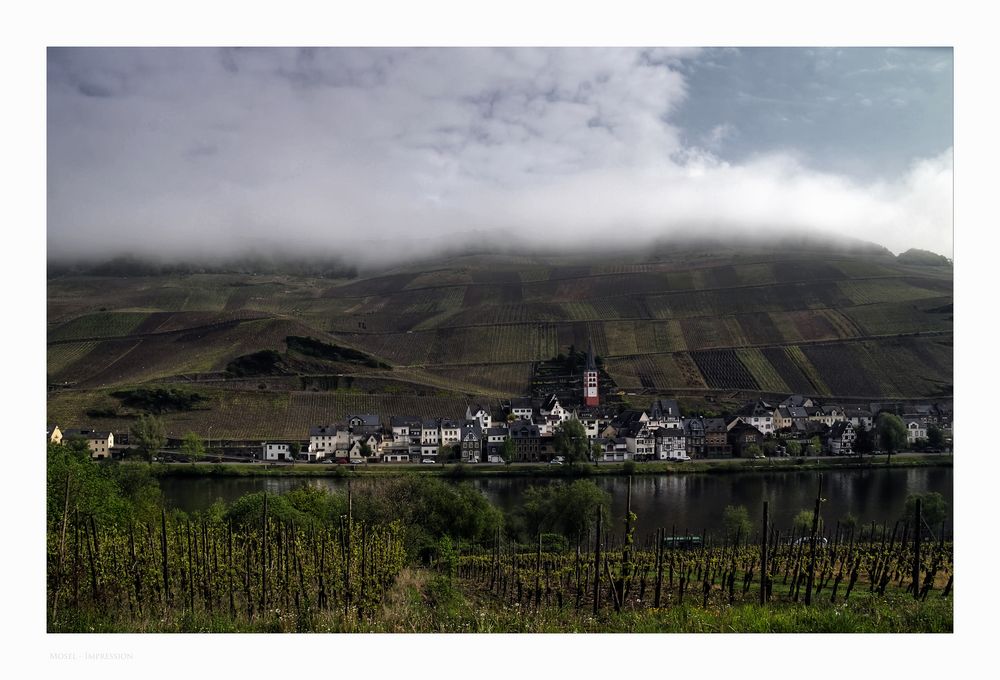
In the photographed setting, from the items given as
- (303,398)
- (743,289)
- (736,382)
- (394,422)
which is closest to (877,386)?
(736,382)

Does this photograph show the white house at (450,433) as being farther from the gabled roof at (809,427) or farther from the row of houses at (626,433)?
the gabled roof at (809,427)

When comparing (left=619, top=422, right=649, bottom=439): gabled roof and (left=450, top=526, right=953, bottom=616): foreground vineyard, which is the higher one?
(left=450, top=526, right=953, bottom=616): foreground vineyard

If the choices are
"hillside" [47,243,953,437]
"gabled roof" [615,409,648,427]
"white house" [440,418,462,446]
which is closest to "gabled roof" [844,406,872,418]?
"hillside" [47,243,953,437]

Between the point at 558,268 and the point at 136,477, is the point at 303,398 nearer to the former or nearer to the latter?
the point at 136,477

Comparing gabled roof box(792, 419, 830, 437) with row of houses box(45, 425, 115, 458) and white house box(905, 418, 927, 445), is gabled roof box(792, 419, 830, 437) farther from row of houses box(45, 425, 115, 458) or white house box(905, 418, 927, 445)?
row of houses box(45, 425, 115, 458)

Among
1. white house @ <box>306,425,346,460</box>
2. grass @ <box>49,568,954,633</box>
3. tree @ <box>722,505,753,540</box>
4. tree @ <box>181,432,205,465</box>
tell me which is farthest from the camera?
white house @ <box>306,425,346,460</box>

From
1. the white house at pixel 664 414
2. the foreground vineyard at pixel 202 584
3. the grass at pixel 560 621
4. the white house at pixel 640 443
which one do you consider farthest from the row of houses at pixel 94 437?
the grass at pixel 560 621
